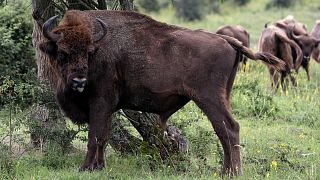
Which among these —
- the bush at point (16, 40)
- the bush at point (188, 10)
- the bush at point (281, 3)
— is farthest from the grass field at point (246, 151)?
the bush at point (281, 3)

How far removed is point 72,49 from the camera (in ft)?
29.7

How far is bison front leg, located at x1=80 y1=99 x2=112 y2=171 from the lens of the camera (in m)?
9.41

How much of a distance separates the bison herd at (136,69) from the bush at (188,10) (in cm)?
2942

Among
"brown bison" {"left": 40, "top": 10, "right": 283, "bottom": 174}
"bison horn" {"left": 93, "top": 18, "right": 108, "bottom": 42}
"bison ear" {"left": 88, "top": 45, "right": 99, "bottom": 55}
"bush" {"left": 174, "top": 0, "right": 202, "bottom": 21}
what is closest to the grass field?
"brown bison" {"left": 40, "top": 10, "right": 283, "bottom": 174}

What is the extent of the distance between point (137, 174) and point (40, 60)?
2983 millimetres

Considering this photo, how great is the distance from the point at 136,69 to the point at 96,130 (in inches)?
38.6

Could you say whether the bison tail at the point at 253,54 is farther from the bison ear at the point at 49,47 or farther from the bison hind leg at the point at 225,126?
the bison ear at the point at 49,47

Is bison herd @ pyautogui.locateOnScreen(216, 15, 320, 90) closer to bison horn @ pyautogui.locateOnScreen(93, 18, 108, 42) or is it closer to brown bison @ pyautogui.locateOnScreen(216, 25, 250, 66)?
brown bison @ pyautogui.locateOnScreen(216, 25, 250, 66)

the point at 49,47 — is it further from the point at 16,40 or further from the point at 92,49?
the point at 16,40

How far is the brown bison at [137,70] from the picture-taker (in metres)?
9.16

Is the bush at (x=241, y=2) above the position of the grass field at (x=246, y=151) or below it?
below

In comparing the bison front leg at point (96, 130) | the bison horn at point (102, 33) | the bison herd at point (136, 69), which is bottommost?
the bison front leg at point (96, 130)

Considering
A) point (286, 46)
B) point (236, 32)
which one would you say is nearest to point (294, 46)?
point (286, 46)

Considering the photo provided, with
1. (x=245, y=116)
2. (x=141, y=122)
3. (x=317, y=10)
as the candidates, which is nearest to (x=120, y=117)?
(x=141, y=122)
